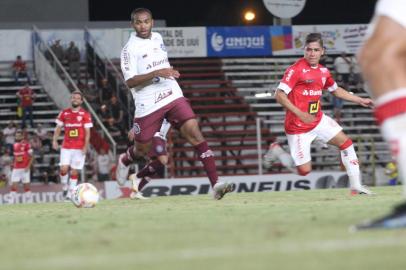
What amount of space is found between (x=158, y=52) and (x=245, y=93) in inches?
712

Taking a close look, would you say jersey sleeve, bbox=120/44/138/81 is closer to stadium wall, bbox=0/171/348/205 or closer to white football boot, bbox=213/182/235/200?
white football boot, bbox=213/182/235/200

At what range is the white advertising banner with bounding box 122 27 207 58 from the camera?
98.3ft

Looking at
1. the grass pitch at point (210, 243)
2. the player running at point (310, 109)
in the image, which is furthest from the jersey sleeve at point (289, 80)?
the grass pitch at point (210, 243)

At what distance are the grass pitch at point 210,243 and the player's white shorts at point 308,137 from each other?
5119 millimetres

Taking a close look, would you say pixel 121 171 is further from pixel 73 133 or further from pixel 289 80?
pixel 289 80

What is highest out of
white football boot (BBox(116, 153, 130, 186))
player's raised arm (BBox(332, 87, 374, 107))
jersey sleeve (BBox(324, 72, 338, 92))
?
jersey sleeve (BBox(324, 72, 338, 92))

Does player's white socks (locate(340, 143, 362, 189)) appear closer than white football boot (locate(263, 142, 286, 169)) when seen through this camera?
Yes

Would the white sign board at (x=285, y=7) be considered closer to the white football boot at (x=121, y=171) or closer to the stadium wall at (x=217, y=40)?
the stadium wall at (x=217, y=40)

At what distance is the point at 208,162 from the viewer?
41.5 ft

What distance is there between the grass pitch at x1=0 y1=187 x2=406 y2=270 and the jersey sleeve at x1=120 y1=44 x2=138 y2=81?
4.80 meters

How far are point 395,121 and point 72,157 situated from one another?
14.0 metres

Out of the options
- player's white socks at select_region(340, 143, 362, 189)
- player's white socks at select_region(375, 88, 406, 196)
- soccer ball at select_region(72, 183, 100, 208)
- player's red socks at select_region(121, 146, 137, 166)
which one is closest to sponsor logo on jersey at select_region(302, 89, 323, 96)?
player's white socks at select_region(340, 143, 362, 189)

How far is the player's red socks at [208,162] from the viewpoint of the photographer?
12547mm

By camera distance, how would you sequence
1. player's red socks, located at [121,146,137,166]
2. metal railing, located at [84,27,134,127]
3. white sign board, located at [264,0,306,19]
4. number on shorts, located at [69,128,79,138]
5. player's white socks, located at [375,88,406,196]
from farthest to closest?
white sign board, located at [264,0,306,19] → metal railing, located at [84,27,134,127] → number on shorts, located at [69,128,79,138] → player's red socks, located at [121,146,137,166] → player's white socks, located at [375,88,406,196]
